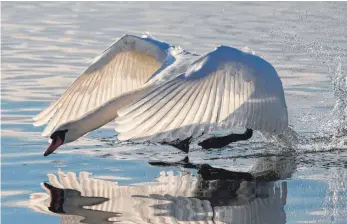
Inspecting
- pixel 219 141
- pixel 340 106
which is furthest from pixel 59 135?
pixel 340 106

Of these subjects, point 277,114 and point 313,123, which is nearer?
point 277,114

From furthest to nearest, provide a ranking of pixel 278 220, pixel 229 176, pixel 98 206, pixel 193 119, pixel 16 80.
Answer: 1. pixel 16 80
2. pixel 229 176
3. pixel 193 119
4. pixel 98 206
5. pixel 278 220

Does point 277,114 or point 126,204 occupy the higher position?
point 277,114

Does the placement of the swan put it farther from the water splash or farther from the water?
the water splash

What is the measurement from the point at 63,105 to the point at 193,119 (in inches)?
104

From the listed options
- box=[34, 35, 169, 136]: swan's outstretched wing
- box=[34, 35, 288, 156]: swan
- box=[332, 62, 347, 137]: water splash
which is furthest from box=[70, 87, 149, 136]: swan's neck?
box=[332, 62, 347, 137]: water splash

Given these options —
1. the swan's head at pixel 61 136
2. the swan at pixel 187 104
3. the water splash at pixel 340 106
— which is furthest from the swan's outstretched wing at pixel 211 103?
the water splash at pixel 340 106

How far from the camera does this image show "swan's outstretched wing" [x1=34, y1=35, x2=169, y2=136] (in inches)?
432

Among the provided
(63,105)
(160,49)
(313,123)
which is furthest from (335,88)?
(63,105)

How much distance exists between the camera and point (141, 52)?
1155 cm

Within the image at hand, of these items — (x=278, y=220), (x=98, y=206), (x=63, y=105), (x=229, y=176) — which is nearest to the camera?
(x=278, y=220)

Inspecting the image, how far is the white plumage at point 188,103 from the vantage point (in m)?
8.38

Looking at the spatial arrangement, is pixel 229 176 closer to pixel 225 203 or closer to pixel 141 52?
pixel 225 203

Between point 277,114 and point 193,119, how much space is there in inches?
48.3
